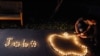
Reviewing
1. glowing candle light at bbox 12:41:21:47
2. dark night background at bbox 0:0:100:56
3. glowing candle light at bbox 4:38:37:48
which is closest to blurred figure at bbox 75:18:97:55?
dark night background at bbox 0:0:100:56

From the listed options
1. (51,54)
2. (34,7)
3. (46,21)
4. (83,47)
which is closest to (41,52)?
(51,54)

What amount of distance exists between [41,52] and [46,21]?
1561 millimetres

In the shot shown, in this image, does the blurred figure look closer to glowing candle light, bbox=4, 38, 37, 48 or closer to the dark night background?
the dark night background

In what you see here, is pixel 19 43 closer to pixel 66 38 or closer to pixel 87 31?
pixel 66 38

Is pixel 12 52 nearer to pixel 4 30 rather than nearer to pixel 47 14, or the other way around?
pixel 4 30

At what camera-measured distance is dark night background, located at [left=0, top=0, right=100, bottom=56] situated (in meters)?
6.47

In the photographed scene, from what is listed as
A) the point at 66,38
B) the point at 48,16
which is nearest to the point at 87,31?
the point at 66,38

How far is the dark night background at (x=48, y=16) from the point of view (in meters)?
6.47

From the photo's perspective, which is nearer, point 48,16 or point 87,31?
point 87,31

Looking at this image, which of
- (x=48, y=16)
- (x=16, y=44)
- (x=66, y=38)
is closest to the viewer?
(x=16, y=44)

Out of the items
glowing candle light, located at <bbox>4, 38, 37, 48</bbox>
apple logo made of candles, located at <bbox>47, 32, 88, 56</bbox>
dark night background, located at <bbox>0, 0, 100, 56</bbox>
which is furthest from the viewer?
dark night background, located at <bbox>0, 0, 100, 56</bbox>

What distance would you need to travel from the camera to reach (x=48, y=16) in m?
7.34

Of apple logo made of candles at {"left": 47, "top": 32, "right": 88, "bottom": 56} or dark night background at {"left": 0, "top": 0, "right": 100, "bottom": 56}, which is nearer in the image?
apple logo made of candles at {"left": 47, "top": 32, "right": 88, "bottom": 56}

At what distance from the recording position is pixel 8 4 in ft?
23.3
